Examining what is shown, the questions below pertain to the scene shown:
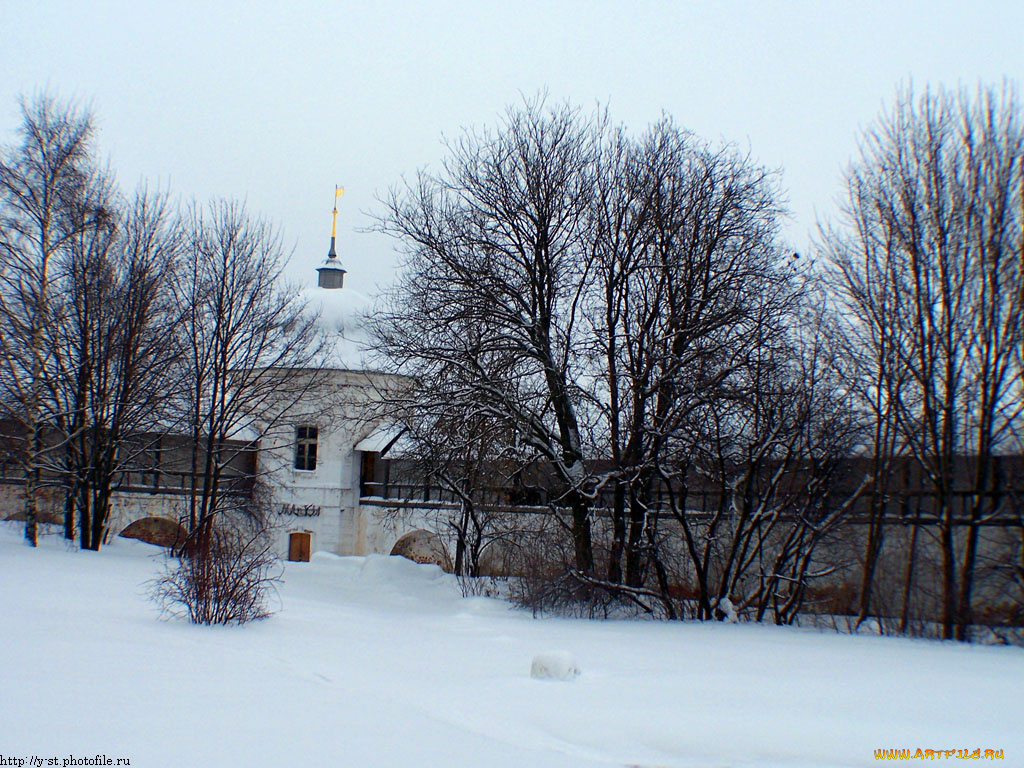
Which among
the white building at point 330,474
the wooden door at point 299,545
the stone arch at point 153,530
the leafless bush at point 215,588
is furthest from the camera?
the wooden door at point 299,545

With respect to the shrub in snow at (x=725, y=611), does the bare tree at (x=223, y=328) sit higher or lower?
higher

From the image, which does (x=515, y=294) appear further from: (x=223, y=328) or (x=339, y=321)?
(x=339, y=321)

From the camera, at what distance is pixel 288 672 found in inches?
289

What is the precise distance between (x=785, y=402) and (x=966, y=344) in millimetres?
3267

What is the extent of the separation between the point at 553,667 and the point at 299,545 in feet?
84.6

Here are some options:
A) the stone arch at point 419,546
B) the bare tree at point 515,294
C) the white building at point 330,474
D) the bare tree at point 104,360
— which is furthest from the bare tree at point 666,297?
the white building at point 330,474

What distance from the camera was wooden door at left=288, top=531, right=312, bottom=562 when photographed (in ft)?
104

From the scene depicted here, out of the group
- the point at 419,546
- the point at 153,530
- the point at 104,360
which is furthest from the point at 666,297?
the point at 153,530

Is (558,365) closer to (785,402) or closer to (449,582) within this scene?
(785,402)

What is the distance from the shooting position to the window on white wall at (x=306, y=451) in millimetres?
32531

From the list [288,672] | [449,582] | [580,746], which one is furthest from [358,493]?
[580,746]

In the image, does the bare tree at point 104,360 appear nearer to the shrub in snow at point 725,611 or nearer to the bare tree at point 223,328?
the bare tree at point 223,328

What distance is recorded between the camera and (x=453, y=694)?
277 inches

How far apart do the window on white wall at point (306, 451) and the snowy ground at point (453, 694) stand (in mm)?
20556
